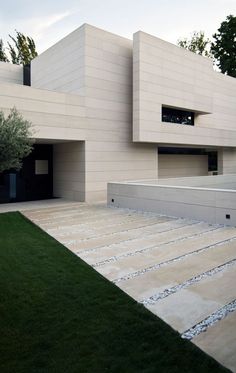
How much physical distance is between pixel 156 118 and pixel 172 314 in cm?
1448

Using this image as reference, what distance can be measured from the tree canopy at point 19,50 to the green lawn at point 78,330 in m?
32.3

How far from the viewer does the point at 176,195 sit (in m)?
11.2

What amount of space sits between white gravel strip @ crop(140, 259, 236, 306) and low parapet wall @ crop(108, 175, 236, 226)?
12.2 feet

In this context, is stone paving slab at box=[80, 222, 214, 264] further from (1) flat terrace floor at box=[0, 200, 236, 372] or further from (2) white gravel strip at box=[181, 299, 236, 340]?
(2) white gravel strip at box=[181, 299, 236, 340]

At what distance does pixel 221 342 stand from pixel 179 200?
25.9 feet

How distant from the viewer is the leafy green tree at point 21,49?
32.7m

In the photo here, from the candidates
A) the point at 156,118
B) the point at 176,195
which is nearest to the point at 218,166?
the point at 156,118

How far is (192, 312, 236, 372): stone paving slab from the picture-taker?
3.10 meters

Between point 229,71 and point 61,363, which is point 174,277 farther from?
point 229,71

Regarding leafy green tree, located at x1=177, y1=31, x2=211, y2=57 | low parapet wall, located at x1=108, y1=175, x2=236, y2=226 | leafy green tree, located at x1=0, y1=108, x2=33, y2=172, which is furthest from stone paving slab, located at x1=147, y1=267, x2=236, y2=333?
leafy green tree, located at x1=177, y1=31, x2=211, y2=57

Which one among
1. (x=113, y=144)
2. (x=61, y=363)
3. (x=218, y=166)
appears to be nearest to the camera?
(x=61, y=363)

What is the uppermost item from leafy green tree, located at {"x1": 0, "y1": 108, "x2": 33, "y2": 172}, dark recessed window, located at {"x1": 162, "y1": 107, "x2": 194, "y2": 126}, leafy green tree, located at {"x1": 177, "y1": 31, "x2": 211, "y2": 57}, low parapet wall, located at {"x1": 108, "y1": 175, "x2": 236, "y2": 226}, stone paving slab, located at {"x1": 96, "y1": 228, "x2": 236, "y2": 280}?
leafy green tree, located at {"x1": 177, "y1": 31, "x2": 211, "y2": 57}

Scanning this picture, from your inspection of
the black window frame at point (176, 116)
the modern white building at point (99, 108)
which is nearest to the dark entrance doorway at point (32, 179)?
the modern white building at point (99, 108)

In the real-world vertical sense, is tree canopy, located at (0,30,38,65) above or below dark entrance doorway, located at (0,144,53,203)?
above
